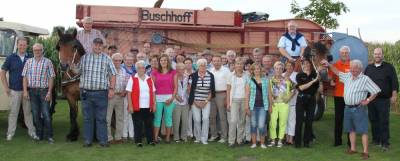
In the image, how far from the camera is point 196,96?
28.1ft

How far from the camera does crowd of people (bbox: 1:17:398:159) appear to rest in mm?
8196

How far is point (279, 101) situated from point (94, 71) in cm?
307

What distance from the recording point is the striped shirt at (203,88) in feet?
27.8

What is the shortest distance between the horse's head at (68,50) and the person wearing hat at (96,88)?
0.19 metres

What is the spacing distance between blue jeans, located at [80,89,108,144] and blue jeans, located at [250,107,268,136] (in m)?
2.43

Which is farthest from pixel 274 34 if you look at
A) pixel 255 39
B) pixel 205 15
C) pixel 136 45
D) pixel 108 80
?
pixel 108 80

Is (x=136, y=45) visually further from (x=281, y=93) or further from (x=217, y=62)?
(x=281, y=93)

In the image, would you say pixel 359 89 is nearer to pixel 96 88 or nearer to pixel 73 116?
pixel 96 88

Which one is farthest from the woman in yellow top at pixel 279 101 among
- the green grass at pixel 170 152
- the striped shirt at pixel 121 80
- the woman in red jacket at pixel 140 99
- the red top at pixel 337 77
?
the striped shirt at pixel 121 80

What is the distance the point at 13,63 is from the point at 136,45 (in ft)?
10.9

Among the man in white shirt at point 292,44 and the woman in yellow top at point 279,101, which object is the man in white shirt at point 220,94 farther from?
the man in white shirt at point 292,44

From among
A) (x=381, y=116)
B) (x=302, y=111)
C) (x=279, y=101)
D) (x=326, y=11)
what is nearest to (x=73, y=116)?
(x=279, y=101)

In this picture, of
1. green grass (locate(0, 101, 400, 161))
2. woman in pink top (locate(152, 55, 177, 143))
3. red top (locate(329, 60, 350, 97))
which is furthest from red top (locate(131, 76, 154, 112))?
red top (locate(329, 60, 350, 97))

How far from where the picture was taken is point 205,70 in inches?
336
